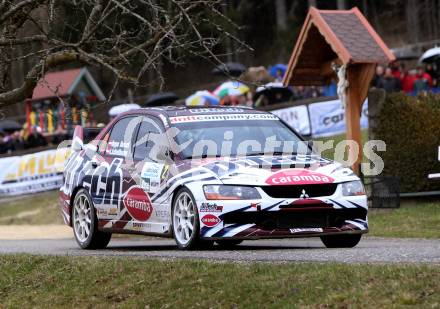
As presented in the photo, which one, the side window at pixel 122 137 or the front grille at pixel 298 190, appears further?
the side window at pixel 122 137

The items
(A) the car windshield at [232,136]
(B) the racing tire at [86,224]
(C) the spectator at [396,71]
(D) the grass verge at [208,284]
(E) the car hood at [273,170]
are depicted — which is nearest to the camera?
(D) the grass verge at [208,284]

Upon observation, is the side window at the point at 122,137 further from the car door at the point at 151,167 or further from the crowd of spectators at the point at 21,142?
the crowd of spectators at the point at 21,142

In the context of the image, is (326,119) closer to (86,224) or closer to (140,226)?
(86,224)

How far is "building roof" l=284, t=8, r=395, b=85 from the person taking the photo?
1892 cm

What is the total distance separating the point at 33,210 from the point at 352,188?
62.8ft

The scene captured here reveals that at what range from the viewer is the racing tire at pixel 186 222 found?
35.8 ft

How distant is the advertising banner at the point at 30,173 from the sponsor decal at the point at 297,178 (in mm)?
20471

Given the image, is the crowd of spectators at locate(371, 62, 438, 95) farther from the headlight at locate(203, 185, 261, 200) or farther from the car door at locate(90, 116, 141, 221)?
the headlight at locate(203, 185, 261, 200)

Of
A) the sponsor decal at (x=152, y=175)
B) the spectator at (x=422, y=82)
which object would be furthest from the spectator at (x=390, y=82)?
the sponsor decal at (x=152, y=175)

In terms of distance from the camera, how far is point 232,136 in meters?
12.1

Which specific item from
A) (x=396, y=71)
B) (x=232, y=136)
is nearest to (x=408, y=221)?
(x=232, y=136)

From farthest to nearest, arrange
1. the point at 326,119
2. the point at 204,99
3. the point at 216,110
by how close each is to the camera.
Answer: the point at 204,99 → the point at 326,119 → the point at 216,110

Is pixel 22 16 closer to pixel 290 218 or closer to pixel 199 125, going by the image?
pixel 199 125

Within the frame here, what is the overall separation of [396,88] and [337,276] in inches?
788
